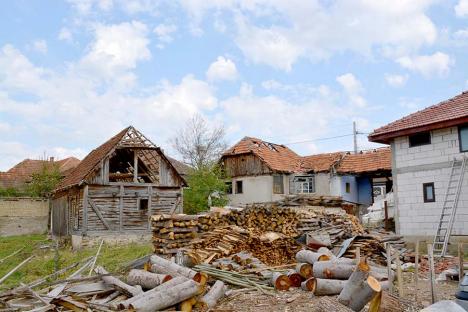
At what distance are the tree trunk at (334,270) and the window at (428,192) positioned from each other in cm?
904

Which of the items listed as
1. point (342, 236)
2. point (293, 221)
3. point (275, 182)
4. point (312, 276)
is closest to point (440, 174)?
point (342, 236)

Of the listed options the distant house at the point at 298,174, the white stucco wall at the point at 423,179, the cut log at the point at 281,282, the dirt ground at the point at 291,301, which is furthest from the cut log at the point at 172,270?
the distant house at the point at 298,174

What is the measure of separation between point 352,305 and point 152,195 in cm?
1838

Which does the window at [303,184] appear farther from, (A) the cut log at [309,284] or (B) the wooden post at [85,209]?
(A) the cut log at [309,284]

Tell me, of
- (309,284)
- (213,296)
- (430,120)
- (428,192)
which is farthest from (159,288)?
(430,120)

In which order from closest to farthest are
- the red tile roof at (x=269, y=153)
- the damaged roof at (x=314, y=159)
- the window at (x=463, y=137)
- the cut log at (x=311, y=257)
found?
the cut log at (x=311, y=257)
the window at (x=463, y=137)
the damaged roof at (x=314, y=159)
the red tile roof at (x=269, y=153)

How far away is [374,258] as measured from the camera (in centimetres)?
1380

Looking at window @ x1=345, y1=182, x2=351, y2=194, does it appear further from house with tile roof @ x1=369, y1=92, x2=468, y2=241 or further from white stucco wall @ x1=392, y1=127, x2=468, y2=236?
white stucco wall @ x1=392, y1=127, x2=468, y2=236

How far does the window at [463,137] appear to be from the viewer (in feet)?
53.8

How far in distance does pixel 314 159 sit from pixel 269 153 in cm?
357

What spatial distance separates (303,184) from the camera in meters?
34.9

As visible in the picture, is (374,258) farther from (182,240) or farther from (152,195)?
(152,195)

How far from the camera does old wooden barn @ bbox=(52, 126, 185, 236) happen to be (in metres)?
23.2

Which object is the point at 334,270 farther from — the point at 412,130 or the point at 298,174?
the point at 298,174
